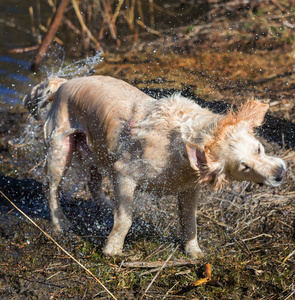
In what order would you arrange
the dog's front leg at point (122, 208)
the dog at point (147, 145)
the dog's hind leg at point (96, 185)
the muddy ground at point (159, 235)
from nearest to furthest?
the dog at point (147, 145), the muddy ground at point (159, 235), the dog's front leg at point (122, 208), the dog's hind leg at point (96, 185)

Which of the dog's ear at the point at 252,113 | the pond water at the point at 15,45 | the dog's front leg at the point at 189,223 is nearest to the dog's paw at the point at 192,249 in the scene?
the dog's front leg at the point at 189,223

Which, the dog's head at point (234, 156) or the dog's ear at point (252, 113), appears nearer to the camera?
the dog's head at point (234, 156)

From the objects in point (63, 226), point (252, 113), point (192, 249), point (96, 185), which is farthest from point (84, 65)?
point (252, 113)

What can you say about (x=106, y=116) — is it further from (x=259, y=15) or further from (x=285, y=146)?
(x=259, y=15)

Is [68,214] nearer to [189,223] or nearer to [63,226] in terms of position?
[63,226]

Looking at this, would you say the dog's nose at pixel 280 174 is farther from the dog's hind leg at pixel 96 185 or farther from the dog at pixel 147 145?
the dog's hind leg at pixel 96 185

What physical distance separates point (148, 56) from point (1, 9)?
5.99 metres

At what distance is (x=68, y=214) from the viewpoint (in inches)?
190

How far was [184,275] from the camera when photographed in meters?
3.71

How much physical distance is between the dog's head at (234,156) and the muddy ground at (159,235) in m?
1.07

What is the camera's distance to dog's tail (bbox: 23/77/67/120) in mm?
4840

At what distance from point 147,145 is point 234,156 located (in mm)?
796

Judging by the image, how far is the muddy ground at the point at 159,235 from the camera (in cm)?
359

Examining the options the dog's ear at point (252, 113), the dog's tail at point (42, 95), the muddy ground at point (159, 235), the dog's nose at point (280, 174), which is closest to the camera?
the dog's nose at point (280, 174)
